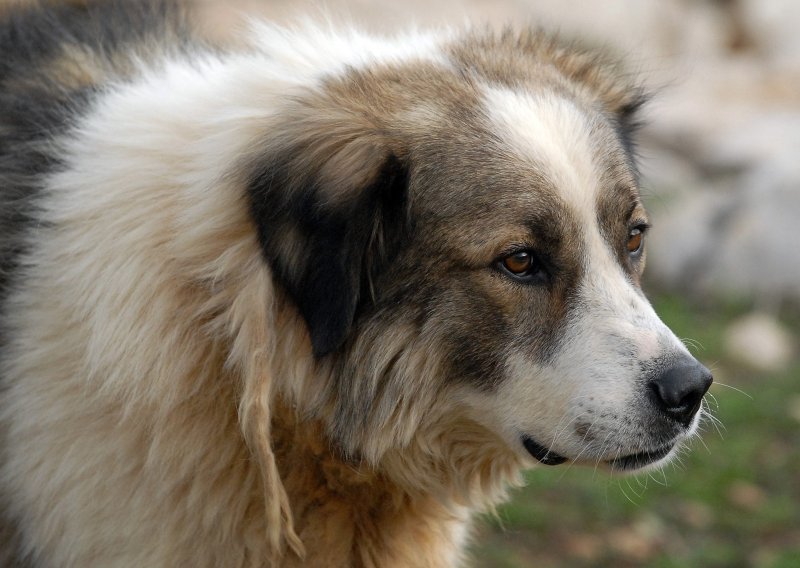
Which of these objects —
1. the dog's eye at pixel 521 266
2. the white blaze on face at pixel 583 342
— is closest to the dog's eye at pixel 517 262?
the dog's eye at pixel 521 266

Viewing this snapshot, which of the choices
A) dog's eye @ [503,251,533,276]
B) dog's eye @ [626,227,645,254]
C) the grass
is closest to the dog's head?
dog's eye @ [503,251,533,276]

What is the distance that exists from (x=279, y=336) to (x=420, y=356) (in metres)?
0.36

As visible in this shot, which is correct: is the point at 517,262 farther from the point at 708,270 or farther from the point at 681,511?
the point at 708,270

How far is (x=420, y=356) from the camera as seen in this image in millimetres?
2877

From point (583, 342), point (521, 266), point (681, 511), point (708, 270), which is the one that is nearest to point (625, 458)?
point (583, 342)

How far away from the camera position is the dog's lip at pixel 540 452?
2914mm

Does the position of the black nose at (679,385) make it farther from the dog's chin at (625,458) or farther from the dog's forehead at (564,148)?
the dog's forehead at (564,148)

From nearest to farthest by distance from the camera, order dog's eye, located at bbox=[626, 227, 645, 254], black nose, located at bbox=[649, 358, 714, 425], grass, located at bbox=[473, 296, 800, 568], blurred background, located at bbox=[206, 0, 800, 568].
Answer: black nose, located at bbox=[649, 358, 714, 425] → dog's eye, located at bbox=[626, 227, 645, 254] → grass, located at bbox=[473, 296, 800, 568] → blurred background, located at bbox=[206, 0, 800, 568]

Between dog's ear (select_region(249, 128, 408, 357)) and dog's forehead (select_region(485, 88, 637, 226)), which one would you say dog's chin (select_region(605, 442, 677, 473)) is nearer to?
dog's forehead (select_region(485, 88, 637, 226))

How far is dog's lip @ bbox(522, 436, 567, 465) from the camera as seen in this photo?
2914 mm

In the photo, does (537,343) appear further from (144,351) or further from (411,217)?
(144,351)

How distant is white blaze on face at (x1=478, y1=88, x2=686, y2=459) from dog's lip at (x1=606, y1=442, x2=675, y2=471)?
0.09 metres

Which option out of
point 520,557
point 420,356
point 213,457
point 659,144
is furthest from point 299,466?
point 659,144

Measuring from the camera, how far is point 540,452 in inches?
115
